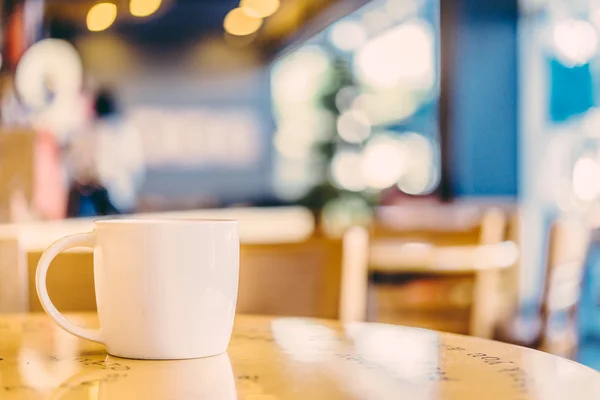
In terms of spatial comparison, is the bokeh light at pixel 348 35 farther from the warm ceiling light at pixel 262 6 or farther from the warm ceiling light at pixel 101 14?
the warm ceiling light at pixel 101 14

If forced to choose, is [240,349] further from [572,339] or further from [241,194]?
[241,194]

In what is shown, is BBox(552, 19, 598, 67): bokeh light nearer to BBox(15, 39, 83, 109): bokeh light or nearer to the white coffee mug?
BBox(15, 39, 83, 109): bokeh light

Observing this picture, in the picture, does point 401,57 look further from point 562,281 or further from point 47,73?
point 562,281

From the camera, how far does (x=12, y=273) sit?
112cm

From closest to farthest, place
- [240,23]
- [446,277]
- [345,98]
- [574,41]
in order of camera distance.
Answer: [446,277], [574,41], [345,98], [240,23]

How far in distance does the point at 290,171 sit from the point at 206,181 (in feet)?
2.21

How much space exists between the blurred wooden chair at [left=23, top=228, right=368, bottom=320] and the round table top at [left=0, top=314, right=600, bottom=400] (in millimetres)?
321

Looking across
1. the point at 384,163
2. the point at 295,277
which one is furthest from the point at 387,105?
the point at 295,277

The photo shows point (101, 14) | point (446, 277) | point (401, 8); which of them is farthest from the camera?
point (401, 8)

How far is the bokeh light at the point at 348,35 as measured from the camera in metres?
6.12

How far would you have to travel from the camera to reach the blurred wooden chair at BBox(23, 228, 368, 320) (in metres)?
1.08

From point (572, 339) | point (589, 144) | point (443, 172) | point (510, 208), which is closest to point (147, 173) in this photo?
point (443, 172)

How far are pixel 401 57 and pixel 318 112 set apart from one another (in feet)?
3.38

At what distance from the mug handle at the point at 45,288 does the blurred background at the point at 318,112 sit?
3.70m
